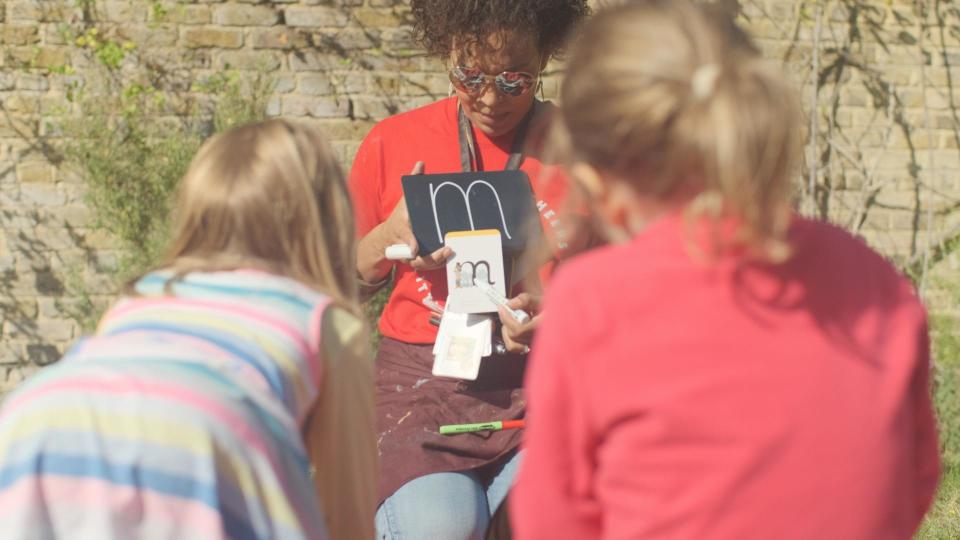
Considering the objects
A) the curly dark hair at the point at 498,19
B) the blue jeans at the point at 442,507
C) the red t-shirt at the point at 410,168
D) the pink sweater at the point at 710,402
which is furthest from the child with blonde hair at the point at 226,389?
the curly dark hair at the point at 498,19

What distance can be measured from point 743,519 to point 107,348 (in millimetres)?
1018

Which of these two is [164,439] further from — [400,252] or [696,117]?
[400,252]

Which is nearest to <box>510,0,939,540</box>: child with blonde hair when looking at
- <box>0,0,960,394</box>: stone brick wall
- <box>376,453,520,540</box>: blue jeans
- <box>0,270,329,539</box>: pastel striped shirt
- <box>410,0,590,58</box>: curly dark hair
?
<box>0,270,329,539</box>: pastel striped shirt

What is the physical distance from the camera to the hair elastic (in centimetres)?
153

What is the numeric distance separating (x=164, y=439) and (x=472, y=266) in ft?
4.08

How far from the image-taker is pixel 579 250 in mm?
2715

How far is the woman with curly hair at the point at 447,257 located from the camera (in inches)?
113

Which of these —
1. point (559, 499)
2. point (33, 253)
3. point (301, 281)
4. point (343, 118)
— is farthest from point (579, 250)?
point (33, 253)

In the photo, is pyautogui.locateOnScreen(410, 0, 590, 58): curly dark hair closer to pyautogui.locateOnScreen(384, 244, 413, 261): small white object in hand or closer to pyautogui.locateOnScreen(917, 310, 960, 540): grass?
pyautogui.locateOnScreen(384, 244, 413, 261): small white object in hand

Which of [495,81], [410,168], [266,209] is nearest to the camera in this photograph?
[266,209]

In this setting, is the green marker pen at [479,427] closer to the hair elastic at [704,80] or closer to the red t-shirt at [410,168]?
the red t-shirt at [410,168]

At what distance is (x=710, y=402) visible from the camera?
1573mm

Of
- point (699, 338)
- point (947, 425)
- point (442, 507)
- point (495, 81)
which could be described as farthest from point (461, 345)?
point (947, 425)

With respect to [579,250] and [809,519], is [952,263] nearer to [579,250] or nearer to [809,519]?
[579,250]
